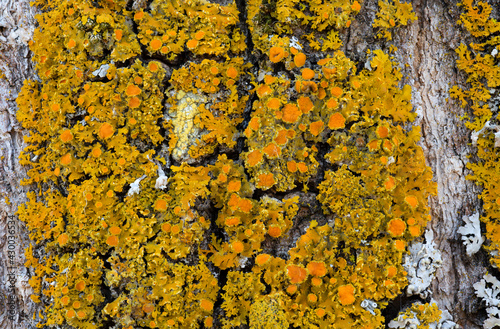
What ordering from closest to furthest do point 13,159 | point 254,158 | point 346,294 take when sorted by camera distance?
1. point 346,294
2. point 254,158
3. point 13,159

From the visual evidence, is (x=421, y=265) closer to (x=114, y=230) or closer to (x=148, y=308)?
(x=148, y=308)

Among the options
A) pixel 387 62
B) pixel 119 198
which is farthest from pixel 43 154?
pixel 387 62

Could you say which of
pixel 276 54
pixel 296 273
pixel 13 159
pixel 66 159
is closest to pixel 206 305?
pixel 296 273

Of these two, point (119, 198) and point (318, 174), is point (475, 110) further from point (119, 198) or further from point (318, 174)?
point (119, 198)

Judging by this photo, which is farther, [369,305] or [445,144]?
[445,144]

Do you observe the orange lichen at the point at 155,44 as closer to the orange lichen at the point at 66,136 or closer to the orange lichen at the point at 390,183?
the orange lichen at the point at 66,136

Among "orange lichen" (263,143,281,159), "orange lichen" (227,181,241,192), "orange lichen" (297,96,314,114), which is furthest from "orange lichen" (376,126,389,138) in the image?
"orange lichen" (227,181,241,192)
